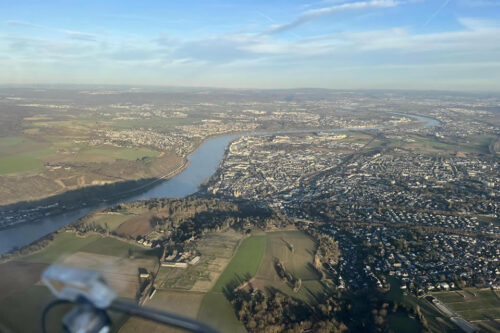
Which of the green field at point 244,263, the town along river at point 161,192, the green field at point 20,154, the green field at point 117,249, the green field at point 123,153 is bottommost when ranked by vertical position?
the town along river at point 161,192

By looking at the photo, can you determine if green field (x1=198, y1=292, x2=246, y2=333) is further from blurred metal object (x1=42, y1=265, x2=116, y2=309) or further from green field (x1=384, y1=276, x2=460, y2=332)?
blurred metal object (x1=42, y1=265, x2=116, y2=309)

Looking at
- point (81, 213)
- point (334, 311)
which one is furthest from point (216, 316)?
point (81, 213)

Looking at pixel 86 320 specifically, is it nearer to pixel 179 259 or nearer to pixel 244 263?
pixel 179 259

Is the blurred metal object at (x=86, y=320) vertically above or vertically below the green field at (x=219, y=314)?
above

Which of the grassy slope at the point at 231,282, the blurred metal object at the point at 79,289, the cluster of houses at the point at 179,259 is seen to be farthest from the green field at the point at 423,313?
the blurred metal object at the point at 79,289

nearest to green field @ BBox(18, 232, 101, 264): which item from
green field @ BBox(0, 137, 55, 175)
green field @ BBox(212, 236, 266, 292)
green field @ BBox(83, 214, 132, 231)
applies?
green field @ BBox(83, 214, 132, 231)

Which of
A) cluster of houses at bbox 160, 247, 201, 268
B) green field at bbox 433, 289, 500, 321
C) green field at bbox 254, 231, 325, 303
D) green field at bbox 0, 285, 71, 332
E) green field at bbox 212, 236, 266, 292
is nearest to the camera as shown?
green field at bbox 0, 285, 71, 332

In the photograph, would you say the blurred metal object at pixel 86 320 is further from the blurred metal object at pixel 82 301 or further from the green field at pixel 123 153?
the green field at pixel 123 153
